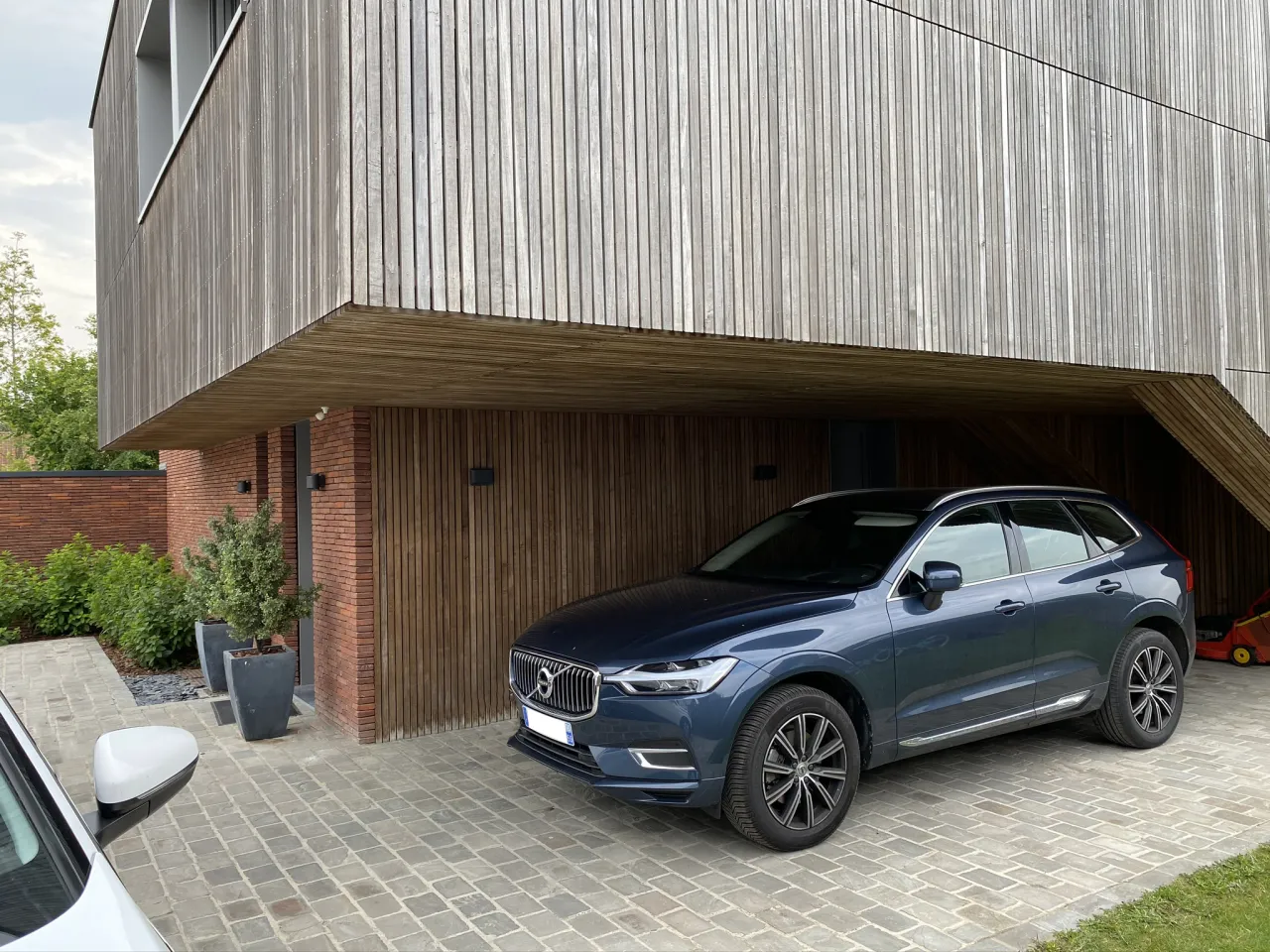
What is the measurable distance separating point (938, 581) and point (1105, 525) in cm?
220

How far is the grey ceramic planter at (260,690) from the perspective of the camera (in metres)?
6.99

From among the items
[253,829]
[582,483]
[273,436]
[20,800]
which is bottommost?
[253,829]

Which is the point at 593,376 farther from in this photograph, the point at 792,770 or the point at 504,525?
the point at 792,770

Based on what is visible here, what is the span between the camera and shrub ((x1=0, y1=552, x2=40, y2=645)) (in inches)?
552

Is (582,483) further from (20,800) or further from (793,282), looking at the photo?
(20,800)

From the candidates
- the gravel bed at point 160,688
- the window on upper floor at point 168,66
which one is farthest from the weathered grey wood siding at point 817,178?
the gravel bed at point 160,688

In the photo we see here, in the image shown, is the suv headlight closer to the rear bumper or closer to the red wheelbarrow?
the rear bumper

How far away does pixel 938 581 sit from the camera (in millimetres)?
4934

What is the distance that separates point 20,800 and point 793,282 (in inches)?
159

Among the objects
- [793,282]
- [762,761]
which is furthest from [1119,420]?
[762,761]

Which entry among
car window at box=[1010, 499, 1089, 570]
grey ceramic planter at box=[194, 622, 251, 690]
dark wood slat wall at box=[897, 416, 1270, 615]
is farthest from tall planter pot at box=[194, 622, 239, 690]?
dark wood slat wall at box=[897, 416, 1270, 615]

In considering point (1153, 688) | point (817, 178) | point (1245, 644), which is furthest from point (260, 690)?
point (1245, 644)

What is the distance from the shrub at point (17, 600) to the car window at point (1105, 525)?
14803 mm

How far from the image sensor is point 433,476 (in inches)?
288
